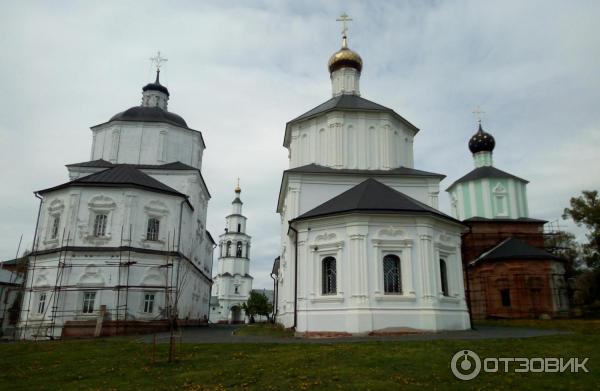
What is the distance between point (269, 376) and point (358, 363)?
2216mm

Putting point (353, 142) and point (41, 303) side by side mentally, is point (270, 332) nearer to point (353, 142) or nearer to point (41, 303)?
point (353, 142)

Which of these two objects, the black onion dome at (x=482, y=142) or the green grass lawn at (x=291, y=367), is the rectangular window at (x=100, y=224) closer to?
the green grass lawn at (x=291, y=367)

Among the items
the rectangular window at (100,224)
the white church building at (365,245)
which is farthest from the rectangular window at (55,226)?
the white church building at (365,245)

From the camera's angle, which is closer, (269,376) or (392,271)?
(269,376)

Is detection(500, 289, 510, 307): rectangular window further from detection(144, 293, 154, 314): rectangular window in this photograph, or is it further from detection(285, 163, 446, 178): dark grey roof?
detection(144, 293, 154, 314): rectangular window

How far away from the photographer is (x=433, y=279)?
59.4 ft

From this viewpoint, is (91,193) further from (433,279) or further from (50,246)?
(433,279)

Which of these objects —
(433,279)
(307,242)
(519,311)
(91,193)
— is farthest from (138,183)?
(519,311)

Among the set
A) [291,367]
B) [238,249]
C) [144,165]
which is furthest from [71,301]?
[238,249]

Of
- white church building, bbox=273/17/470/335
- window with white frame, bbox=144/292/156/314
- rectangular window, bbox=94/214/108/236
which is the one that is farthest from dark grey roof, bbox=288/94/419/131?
window with white frame, bbox=144/292/156/314

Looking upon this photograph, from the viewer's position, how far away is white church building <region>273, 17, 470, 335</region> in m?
17.6

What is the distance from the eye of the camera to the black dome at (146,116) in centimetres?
3120

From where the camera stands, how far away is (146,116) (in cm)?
3150

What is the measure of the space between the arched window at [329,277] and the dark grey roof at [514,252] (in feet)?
62.6
